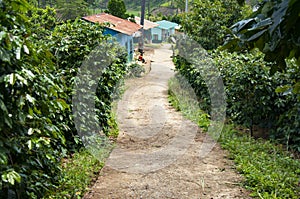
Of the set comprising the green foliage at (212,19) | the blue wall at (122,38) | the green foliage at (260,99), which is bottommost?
the green foliage at (260,99)

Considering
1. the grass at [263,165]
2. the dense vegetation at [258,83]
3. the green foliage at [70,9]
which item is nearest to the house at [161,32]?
the green foliage at [70,9]

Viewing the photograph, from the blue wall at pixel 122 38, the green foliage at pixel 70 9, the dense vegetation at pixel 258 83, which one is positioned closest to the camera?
the dense vegetation at pixel 258 83

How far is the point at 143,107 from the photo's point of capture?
30.8 ft

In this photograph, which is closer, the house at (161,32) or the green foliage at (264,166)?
the green foliage at (264,166)

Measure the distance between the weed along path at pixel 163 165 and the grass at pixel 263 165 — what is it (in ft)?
0.45

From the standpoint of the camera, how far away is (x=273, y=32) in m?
1.12

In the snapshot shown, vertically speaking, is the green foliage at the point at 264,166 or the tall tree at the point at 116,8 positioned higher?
the tall tree at the point at 116,8

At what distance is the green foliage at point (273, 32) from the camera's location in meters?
1.06

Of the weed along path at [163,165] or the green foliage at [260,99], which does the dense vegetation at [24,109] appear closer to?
the weed along path at [163,165]

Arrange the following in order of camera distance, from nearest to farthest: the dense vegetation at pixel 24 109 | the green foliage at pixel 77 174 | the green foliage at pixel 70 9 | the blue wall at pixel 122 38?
the dense vegetation at pixel 24 109, the green foliage at pixel 77 174, the blue wall at pixel 122 38, the green foliage at pixel 70 9

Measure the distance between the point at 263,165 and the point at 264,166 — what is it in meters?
0.04

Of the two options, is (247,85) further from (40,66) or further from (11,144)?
(11,144)

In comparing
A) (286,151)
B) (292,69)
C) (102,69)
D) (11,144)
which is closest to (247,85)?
(292,69)

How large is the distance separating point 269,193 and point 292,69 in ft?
7.42
